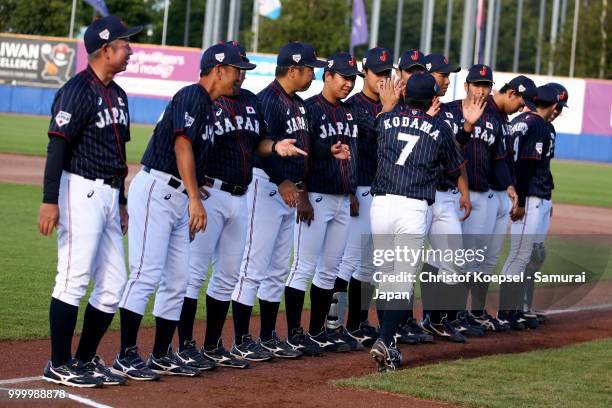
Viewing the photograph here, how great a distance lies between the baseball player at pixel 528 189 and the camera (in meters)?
9.44

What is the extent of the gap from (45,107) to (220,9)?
8062mm

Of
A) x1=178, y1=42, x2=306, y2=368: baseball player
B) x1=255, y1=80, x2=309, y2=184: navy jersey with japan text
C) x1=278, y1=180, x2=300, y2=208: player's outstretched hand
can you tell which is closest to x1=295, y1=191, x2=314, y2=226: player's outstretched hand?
x1=255, y1=80, x2=309, y2=184: navy jersey with japan text

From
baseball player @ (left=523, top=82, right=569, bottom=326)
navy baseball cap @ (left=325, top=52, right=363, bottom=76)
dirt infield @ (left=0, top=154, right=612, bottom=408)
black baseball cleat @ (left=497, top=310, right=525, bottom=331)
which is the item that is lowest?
dirt infield @ (left=0, top=154, right=612, bottom=408)

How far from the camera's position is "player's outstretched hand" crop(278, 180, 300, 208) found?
7.20 metres

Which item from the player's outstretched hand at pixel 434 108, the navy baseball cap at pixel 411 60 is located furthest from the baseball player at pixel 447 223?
the player's outstretched hand at pixel 434 108

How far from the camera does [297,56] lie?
7484 mm

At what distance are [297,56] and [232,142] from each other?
95cm

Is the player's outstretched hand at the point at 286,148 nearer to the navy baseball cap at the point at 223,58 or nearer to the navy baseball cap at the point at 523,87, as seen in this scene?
the navy baseball cap at the point at 223,58

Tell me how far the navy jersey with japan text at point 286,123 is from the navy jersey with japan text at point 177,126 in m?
1.00

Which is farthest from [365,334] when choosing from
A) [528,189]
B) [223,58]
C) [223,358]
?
[223,58]

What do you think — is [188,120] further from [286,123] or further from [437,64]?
[437,64]

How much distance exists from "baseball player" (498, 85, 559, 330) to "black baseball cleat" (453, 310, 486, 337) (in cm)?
39

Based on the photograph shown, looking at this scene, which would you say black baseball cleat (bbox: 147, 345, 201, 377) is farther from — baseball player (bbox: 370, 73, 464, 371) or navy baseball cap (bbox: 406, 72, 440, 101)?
navy baseball cap (bbox: 406, 72, 440, 101)

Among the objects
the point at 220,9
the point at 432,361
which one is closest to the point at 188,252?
the point at 432,361
